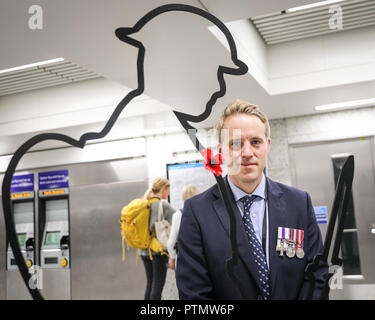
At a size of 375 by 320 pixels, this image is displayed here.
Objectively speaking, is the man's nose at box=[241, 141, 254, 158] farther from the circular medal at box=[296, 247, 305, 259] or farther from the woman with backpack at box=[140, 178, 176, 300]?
the woman with backpack at box=[140, 178, 176, 300]

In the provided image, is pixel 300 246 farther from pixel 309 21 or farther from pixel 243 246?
pixel 309 21

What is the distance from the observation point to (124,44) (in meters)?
2.65

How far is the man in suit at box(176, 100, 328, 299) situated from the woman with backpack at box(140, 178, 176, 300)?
2.41 metres

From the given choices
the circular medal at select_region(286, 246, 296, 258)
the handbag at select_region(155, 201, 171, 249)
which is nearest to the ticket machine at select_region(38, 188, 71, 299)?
the handbag at select_region(155, 201, 171, 249)

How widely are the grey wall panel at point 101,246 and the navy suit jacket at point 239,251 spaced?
4496 millimetres

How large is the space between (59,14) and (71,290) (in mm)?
4352

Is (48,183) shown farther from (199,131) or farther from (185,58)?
(199,131)

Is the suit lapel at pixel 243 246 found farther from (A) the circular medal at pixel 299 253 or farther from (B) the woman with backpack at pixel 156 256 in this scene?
(B) the woman with backpack at pixel 156 256

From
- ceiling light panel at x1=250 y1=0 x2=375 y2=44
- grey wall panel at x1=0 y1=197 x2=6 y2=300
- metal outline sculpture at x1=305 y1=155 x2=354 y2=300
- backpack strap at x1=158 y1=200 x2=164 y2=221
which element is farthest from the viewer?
backpack strap at x1=158 y1=200 x2=164 y2=221

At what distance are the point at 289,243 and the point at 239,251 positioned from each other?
4.7 inches

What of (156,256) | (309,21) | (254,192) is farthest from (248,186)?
(156,256)

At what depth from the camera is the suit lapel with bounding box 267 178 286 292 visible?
98 cm

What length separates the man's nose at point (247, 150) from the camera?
3.17 ft

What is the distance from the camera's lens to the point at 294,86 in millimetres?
3889
